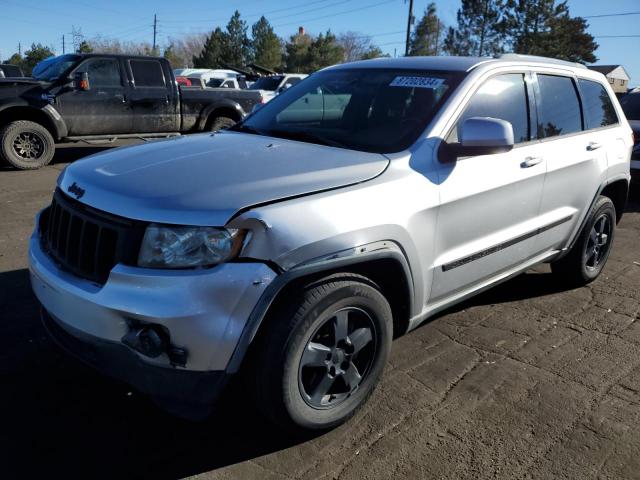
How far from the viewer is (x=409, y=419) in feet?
9.34

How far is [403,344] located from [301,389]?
1.28 m

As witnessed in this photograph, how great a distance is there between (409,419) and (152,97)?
30.7ft

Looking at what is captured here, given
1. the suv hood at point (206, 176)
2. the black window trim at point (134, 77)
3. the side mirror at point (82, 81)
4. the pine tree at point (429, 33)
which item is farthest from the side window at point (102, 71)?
the pine tree at point (429, 33)

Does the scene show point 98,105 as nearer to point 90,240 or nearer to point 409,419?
point 90,240

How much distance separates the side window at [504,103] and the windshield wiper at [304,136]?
0.67 m

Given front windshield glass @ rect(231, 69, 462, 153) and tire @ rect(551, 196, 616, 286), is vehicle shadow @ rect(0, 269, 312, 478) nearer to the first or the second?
front windshield glass @ rect(231, 69, 462, 153)

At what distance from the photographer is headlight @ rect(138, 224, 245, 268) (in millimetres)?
2248

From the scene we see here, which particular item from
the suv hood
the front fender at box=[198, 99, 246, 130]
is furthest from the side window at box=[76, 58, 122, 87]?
the suv hood

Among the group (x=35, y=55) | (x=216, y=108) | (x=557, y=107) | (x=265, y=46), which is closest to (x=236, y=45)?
(x=265, y=46)

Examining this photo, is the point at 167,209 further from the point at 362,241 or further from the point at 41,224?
the point at 41,224

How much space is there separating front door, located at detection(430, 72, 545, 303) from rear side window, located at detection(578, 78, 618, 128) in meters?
0.94

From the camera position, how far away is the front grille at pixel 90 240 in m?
2.31

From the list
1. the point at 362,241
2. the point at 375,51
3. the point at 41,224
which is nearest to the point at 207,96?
the point at 41,224

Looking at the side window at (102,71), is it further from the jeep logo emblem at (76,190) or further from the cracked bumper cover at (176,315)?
the cracked bumper cover at (176,315)
